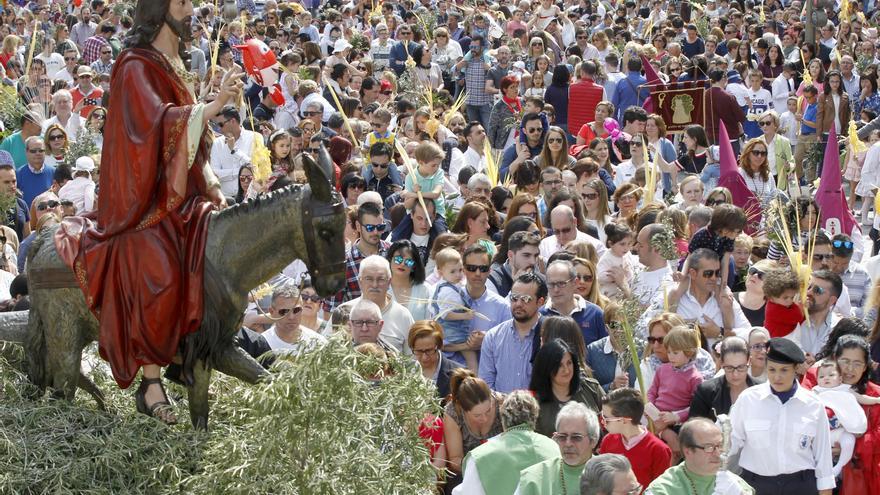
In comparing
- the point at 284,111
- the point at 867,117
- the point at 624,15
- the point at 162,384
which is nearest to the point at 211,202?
the point at 162,384

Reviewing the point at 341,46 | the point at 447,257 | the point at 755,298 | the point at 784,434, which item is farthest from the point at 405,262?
the point at 341,46

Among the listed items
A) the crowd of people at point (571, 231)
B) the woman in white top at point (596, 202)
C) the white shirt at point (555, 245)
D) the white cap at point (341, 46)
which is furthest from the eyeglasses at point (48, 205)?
the white cap at point (341, 46)

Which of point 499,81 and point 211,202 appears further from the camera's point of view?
point 499,81

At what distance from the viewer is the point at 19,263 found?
42.8ft

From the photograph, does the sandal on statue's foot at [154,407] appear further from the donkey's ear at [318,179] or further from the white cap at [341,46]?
the white cap at [341,46]

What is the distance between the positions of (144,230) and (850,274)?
7.12 m

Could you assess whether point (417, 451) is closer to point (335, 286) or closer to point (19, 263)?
point (335, 286)

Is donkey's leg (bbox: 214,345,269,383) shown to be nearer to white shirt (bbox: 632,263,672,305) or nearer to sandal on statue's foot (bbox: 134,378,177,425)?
sandal on statue's foot (bbox: 134,378,177,425)

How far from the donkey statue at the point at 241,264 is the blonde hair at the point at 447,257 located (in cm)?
356

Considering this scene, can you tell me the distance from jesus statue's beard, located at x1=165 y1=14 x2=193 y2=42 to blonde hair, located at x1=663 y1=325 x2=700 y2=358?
12.8 feet

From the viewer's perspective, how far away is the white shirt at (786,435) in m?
9.34

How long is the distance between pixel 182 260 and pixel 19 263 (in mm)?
5739

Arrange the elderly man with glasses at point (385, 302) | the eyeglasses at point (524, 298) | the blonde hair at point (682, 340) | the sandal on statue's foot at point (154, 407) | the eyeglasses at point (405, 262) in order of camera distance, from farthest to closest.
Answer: the eyeglasses at point (405, 262)
the elderly man with glasses at point (385, 302)
the eyeglasses at point (524, 298)
the blonde hair at point (682, 340)
the sandal on statue's foot at point (154, 407)

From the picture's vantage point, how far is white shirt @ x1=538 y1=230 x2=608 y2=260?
12630mm
